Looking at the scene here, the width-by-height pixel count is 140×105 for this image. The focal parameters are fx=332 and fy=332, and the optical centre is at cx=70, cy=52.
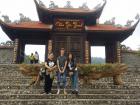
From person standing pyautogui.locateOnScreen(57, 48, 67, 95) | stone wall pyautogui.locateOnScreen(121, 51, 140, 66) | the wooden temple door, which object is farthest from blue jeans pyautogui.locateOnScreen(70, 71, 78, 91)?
stone wall pyautogui.locateOnScreen(121, 51, 140, 66)

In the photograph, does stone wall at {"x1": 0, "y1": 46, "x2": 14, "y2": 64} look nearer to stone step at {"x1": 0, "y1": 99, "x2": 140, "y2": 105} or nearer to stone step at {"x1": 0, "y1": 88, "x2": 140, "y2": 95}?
stone step at {"x1": 0, "y1": 88, "x2": 140, "y2": 95}

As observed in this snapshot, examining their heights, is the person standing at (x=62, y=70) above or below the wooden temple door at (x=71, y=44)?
below

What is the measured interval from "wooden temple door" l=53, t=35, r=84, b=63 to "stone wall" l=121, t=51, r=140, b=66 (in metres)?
3.97

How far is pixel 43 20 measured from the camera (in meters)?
25.1

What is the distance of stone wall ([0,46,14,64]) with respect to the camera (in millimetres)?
25281

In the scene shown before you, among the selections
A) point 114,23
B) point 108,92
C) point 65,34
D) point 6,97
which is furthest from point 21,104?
point 114,23

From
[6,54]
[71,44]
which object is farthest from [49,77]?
[6,54]

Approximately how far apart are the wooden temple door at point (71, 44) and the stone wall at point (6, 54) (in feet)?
12.8

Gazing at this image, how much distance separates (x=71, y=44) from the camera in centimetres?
2359

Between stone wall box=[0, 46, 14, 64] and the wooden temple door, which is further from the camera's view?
stone wall box=[0, 46, 14, 64]

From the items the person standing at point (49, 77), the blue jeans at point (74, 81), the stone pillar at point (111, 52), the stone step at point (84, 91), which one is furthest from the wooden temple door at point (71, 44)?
the person standing at point (49, 77)

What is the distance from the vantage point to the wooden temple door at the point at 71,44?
76.8ft

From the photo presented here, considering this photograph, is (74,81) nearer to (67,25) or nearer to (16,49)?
(67,25)

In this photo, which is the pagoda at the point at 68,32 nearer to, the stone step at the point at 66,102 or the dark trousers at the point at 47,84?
the dark trousers at the point at 47,84
